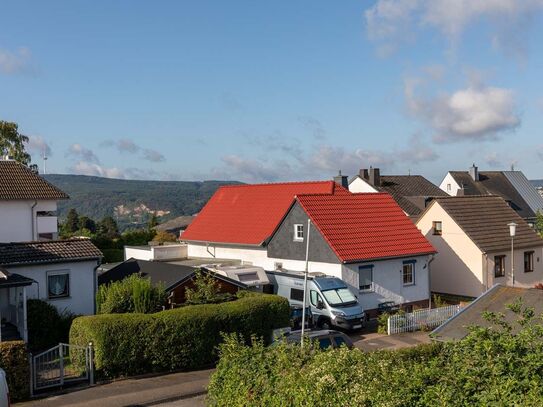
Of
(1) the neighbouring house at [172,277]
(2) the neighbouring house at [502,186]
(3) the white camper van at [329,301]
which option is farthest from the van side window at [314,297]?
(2) the neighbouring house at [502,186]

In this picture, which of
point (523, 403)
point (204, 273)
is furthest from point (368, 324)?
point (523, 403)

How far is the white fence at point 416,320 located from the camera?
26375 millimetres

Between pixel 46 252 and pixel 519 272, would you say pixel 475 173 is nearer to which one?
pixel 519 272

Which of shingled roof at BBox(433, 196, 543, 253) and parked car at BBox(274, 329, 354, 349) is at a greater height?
shingled roof at BBox(433, 196, 543, 253)

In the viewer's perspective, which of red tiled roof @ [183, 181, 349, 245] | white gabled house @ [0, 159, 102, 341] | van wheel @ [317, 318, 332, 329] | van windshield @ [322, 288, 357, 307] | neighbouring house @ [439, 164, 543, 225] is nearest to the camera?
white gabled house @ [0, 159, 102, 341]

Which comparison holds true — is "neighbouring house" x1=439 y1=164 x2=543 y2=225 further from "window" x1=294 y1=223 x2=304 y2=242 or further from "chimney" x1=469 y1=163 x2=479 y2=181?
"window" x1=294 y1=223 x2=304 y2=242

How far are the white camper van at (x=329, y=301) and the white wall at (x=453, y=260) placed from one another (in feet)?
34.2

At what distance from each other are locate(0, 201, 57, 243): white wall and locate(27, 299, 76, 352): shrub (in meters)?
18.2

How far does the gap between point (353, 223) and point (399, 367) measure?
21507 millimetres

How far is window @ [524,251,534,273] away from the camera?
1451 inches

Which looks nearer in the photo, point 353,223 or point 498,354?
point 498,354

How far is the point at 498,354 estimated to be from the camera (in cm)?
926

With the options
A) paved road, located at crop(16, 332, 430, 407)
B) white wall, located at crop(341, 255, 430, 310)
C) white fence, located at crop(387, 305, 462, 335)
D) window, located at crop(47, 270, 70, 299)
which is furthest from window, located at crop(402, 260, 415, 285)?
window, located at crop(47, 270, 70, 299)

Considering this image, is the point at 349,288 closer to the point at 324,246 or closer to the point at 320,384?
the point at 324,246
